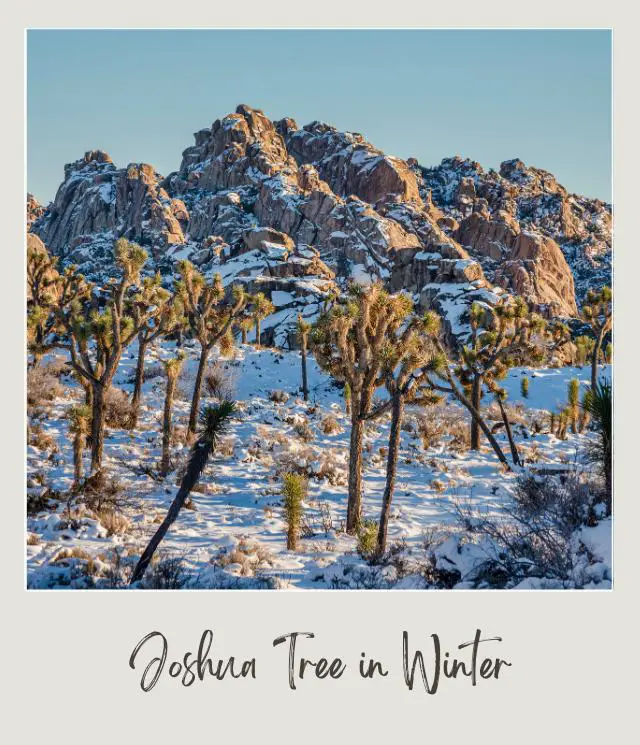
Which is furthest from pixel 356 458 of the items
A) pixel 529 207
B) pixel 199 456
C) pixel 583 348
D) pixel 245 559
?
pixel 529 207

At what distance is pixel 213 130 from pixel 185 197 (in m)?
19.8

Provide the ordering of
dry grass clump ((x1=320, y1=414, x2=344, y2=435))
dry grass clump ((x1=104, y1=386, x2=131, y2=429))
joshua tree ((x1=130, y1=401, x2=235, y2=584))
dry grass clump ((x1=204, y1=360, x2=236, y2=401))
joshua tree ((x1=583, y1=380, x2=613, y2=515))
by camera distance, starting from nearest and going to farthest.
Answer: joshua tree ((x1=583, y1=380, x2=613, y2=515)) → joshua tree ((x1=130, y1=401, x2=235, y2=584)) → dry grass clump ((x1=104, y1=386, x2=131, y2=429)) → dry grass clump ((x1=320, y1=414, x2=344, y2=435)) → dry grass clump ((x1=204, y1=360, x2=236, y2=401))

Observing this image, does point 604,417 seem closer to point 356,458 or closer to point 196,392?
point 356,458

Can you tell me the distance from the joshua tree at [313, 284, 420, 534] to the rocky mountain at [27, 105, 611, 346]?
42918mm

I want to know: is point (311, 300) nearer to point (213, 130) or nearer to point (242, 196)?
point (242, 196)

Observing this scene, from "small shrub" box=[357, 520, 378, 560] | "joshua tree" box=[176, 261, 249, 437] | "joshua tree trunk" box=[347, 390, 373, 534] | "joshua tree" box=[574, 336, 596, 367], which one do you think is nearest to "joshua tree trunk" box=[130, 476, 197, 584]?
"small shrub" box=[357, 520, 378, 560]

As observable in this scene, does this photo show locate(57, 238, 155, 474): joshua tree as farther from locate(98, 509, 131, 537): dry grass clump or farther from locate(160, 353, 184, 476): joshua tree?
locate(98, 509, 131, 537): dry grass clump

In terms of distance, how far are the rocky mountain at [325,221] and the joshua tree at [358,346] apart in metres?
42.9

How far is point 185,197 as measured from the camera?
116m

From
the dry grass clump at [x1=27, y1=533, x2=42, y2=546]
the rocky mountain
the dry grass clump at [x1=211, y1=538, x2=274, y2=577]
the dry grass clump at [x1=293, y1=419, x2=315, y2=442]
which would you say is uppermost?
the rocky mountain

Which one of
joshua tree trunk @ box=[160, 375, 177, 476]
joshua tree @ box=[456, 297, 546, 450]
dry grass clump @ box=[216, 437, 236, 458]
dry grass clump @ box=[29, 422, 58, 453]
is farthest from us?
joshua tree @ box=[456, 297, 546, 450]

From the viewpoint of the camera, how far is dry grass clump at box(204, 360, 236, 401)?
21.2 meters

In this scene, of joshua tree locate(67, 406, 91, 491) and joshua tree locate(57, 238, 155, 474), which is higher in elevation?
joshua tree locate(57, 238, 155, 474)

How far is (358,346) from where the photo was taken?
1022 centimetres
